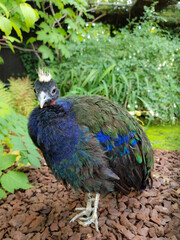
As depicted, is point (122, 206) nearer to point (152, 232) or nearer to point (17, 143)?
point (152, 232)

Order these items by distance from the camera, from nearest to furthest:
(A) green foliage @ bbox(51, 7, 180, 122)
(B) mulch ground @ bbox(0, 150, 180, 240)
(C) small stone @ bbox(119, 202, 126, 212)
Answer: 1. (B) mulch ground @ bbox(0, 150, 180, 240)
2. (C) small stone @ bbox(119, 202, 126, 212)
3. (A) green foliage @ bbox(51, 7, 180, 122)

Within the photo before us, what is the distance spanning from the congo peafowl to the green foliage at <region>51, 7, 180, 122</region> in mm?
1965

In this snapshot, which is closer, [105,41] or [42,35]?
[42,35]

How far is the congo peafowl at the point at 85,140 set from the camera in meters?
1.43

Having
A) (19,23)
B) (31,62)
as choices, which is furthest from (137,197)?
(31,62)

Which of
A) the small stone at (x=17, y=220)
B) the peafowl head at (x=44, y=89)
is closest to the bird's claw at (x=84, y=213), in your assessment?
the small stone at (x=17, y=220)

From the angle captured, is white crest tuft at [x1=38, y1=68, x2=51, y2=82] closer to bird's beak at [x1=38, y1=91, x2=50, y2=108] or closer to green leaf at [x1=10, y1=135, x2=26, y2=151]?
bird's beak at [x1=38, y1=91, x2=50, y2=108]

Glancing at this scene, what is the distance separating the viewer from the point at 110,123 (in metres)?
1.58

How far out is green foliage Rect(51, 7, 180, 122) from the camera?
3.74 m

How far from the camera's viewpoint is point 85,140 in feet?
4.72

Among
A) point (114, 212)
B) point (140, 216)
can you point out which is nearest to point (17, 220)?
point (114, 212)

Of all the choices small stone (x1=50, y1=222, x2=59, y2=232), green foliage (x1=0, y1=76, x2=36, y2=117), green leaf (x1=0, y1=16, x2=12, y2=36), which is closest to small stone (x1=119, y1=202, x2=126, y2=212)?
small stone (x1=50, y1=222, x2=59, y2=232)

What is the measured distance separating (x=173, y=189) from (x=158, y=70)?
2699 mm

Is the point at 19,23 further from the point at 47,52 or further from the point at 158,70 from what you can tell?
the point at 158,70
